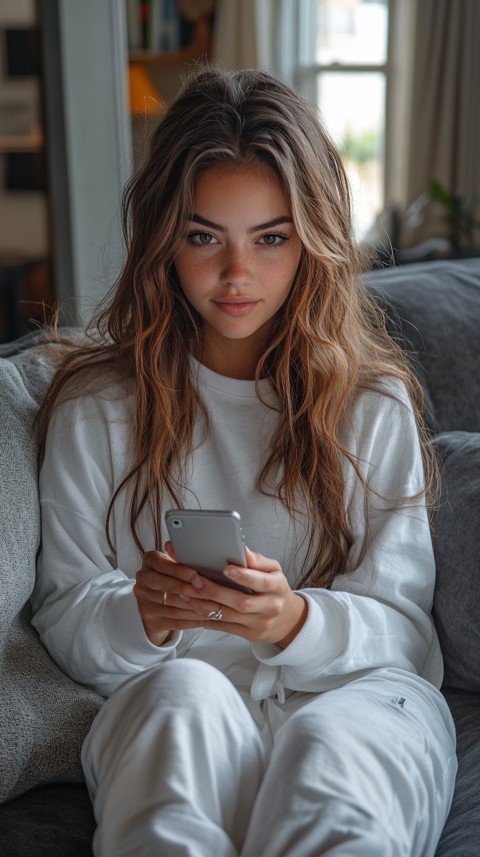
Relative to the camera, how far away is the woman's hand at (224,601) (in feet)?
3.73

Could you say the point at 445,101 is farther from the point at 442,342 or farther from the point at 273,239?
the point at 273,239

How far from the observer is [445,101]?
454 cm

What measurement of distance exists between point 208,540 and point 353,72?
175 inches

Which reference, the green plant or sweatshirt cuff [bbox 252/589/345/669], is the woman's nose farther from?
the green plant

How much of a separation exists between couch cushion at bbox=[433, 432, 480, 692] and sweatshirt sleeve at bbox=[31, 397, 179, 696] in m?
0.40

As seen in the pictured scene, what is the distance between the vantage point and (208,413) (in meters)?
1.42

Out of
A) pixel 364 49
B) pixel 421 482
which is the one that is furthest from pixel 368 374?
pixel 364 49

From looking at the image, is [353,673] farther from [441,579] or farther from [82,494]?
[82,494]

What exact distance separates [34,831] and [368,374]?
0.74 meters

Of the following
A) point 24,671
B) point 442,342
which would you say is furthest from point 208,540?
point 442,342

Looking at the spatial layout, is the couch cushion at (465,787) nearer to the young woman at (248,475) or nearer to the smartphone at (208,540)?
the young woman at (248,475)

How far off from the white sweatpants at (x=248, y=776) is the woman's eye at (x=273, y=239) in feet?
1.78

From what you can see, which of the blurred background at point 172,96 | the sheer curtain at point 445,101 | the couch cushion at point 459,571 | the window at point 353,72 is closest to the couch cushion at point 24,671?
the couch cushion at point 459,571

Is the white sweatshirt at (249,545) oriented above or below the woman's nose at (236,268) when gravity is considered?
below
